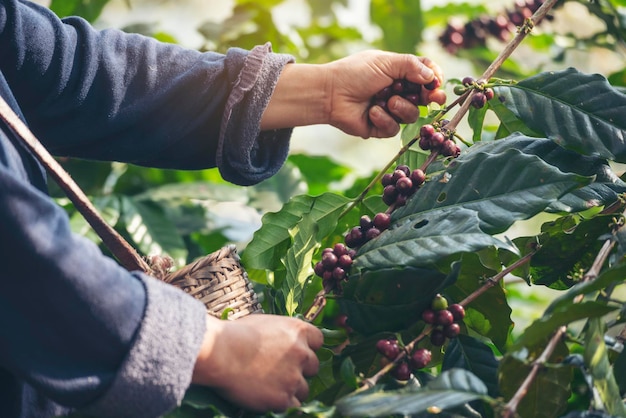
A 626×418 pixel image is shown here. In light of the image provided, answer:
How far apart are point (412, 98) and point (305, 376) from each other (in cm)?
43

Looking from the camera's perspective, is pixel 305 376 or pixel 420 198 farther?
pixel 420 198

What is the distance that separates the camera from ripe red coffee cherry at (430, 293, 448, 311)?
80cm

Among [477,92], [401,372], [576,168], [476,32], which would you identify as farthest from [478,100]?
[476,32]

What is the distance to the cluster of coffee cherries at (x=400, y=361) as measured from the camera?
0.78 m

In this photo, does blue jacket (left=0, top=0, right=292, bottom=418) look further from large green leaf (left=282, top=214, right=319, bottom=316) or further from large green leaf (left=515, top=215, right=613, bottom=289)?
large green leaf (left=515, top=215, right=613, bottom=289)

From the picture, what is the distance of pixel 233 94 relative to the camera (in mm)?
1023

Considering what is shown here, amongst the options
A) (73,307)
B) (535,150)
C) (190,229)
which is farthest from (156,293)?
(190,229)

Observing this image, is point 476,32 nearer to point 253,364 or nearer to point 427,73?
point 427,73

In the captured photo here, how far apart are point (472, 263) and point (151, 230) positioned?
786 millimetres

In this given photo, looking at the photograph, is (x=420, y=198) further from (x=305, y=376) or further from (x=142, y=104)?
(x=142, y=104)

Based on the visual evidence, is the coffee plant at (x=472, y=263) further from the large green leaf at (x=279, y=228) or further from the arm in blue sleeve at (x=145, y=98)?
the arm in blue sleeve at (x=145, y=98)

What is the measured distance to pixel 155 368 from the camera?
2.22ft

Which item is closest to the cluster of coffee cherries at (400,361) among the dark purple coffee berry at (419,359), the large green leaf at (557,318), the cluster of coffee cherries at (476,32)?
the dark purple coffee berry at (419,359)

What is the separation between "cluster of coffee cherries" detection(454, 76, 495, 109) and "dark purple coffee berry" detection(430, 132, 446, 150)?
7cm
